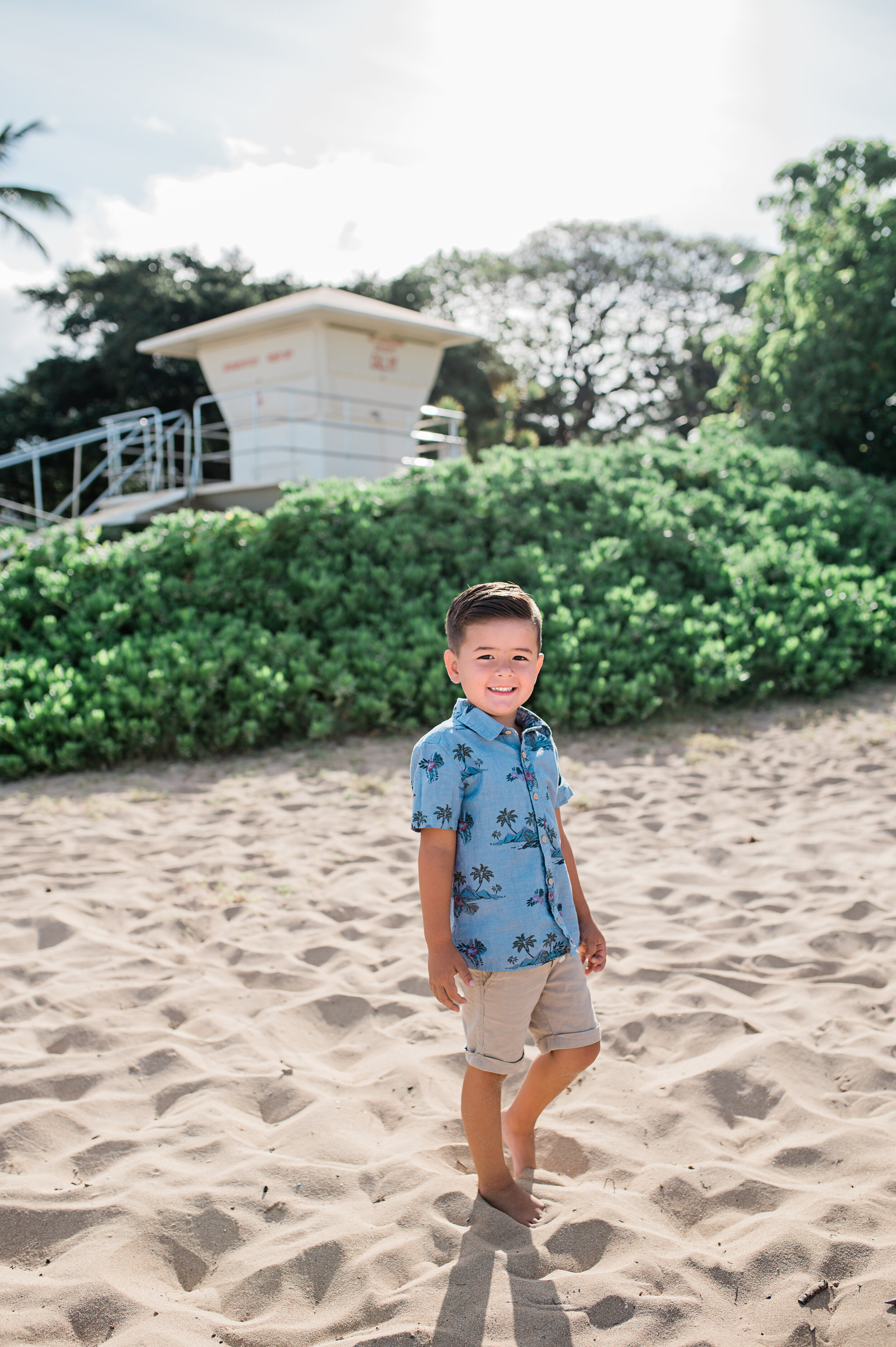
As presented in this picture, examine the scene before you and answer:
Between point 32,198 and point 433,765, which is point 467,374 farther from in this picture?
point 433,765

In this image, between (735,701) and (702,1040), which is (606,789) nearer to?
(735,701)

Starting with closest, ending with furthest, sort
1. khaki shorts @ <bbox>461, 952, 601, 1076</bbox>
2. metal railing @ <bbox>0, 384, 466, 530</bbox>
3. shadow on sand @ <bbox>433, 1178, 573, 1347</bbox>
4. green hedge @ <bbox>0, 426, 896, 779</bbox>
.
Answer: shadow on sand @ <bbox>433, 1178, 573, 1347</bbox>
khaki shorts @ <bbox>461, 952, 601, 1076</bbox>
green hedge @ <bbox>0, 426, 896, 779</bbox>
metal railing @ <bbox>0, 384, 466, 530</bbox>

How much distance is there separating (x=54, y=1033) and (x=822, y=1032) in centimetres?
257

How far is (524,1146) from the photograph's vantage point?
8.06 ft

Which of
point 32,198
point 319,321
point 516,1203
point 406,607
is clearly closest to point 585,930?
point 516,1203

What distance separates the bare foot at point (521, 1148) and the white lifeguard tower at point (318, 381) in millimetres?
11267

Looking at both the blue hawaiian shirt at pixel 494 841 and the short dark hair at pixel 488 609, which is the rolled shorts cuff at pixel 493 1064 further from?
the short dark hair at pixel 488 609

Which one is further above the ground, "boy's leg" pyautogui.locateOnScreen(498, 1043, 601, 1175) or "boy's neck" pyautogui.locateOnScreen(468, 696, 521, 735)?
"boy's neck" pyautogui.locateOnScreen(468, 696, 521, 735)

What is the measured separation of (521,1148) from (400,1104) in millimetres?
466

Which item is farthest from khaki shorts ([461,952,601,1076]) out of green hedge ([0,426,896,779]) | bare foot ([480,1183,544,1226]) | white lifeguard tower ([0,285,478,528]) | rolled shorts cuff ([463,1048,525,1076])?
white lifeguard tower ([0,285,478,528])

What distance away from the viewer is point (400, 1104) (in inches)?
109

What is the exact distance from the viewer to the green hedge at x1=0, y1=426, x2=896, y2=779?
A: 7082 mm

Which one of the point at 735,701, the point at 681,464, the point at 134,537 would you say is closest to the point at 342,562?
the point at 134,537

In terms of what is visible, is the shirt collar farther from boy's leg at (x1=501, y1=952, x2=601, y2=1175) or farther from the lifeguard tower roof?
the lifeguard tower roof
